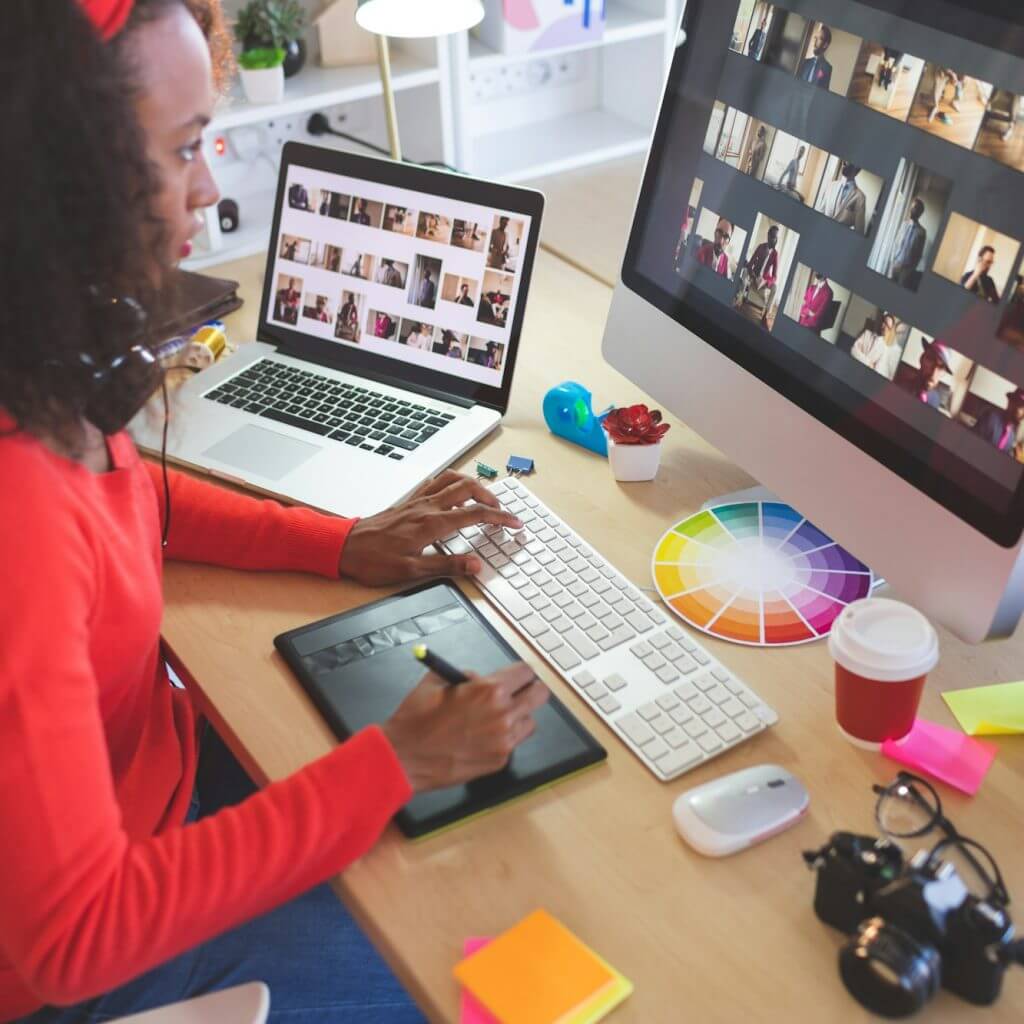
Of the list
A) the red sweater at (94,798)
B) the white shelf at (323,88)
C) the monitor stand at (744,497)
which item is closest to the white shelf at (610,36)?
the white shelf at (323,88)

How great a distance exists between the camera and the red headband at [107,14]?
725 millimetres

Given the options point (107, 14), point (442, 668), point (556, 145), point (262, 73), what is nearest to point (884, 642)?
point (442, 668)

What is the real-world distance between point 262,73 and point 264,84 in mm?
18

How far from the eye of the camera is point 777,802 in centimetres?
86

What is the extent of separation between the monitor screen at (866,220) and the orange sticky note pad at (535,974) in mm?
433

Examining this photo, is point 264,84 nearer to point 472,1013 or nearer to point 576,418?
point 576,418

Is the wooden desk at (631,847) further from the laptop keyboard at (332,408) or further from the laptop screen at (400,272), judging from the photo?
the laptop screen at (400,272)

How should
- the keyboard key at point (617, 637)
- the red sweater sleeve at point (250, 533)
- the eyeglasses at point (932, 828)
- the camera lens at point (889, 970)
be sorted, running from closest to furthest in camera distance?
the camera lens at point (889, 970)
the eyeglasses at point (932, 828)
the keyboard key at point (617, 637)
the red sweater sleeve at point (250, 533)

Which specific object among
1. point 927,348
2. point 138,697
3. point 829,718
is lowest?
point 138,697

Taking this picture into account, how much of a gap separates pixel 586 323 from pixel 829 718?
0.76 metres

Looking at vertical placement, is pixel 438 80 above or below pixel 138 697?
above

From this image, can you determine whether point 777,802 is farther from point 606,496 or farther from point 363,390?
point 363,390

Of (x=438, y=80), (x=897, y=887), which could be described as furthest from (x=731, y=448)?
(x=438, y=80)

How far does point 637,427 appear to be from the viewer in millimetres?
1238
